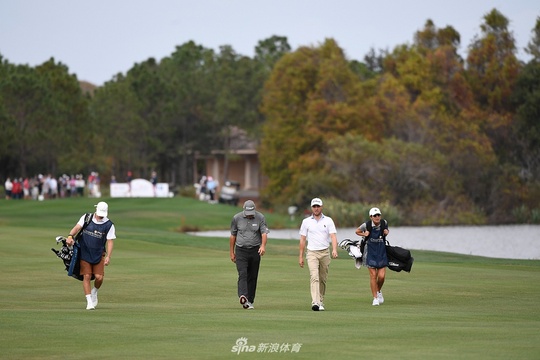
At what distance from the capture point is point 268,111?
299 feet

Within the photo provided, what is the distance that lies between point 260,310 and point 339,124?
215 feet

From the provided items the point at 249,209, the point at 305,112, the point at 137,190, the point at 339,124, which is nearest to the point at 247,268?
the point at 249,209

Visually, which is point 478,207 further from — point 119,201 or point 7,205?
point 7,205

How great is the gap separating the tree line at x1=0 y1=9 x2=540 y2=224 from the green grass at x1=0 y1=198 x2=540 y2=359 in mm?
36522

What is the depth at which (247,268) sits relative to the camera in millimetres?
22891

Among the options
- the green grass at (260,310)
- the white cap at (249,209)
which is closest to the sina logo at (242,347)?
the green grass at (260,310)

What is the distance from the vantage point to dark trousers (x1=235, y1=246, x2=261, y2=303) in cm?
2275

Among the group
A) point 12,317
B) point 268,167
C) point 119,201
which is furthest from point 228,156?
point 12,317

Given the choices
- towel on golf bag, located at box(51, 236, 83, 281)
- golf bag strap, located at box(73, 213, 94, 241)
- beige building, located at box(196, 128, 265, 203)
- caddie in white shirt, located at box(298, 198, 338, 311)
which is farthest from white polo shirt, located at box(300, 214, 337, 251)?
beige building, located at box(196, 128, 265, 203)

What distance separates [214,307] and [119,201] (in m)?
61.0

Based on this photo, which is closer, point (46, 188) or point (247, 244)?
point (247, 244)

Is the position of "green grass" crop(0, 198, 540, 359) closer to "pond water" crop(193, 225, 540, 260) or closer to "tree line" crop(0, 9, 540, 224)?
"pond water" crop(193, 225, 540, 260)

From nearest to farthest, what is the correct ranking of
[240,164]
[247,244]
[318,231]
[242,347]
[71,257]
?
[242,347]
[71,257]
[318,231]
[247,244]
[240,164]

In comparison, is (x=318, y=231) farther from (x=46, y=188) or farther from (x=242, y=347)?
(x=46, y=188)
